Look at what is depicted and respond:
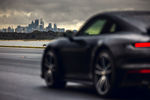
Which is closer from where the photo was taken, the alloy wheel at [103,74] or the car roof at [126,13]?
the alloy wheel at [103,74]

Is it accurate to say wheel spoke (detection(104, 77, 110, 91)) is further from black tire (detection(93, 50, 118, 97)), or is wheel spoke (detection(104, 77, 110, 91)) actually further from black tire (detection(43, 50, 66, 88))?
black tire (detection(43, 50, 66, 88))

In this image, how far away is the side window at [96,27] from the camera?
9680mm

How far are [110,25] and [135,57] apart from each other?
54.1 inches

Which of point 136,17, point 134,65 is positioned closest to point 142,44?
point 134,65

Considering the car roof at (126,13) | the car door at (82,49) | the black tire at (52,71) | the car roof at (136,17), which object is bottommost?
the black tire at (52,71)

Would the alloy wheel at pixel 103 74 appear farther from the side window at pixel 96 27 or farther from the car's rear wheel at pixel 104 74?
the side window at pixel 96 27

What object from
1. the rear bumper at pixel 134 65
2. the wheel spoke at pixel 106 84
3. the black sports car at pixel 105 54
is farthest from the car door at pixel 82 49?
the rear bumper at pixel 134 65

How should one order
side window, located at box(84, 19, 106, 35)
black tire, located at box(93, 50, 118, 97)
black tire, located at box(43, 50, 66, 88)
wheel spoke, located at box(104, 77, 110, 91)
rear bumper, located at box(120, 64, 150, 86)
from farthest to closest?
black tire, located at box(43, 50, 66, 88)
side window, located at box(84, 19, 106, 35)
wheel spoke, located at box(104, 77, 110, 91)
black tire, located at box(93, 50, 118, 97)
rear bumper, located at box(120, 64, 150, 86)

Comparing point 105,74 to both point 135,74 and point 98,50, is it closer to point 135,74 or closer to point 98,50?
point 98,50

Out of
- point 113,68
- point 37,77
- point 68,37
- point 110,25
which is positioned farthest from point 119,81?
point 37,77

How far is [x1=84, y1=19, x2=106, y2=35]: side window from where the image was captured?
9.68 m

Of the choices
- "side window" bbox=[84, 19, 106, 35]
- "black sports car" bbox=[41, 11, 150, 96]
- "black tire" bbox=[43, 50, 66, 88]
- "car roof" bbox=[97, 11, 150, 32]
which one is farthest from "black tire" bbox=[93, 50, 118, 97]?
"black tire" bbox=[43, 50, 66, 88]

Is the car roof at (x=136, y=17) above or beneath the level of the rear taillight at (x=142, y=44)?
above

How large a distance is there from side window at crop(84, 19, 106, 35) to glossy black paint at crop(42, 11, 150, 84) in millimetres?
80
